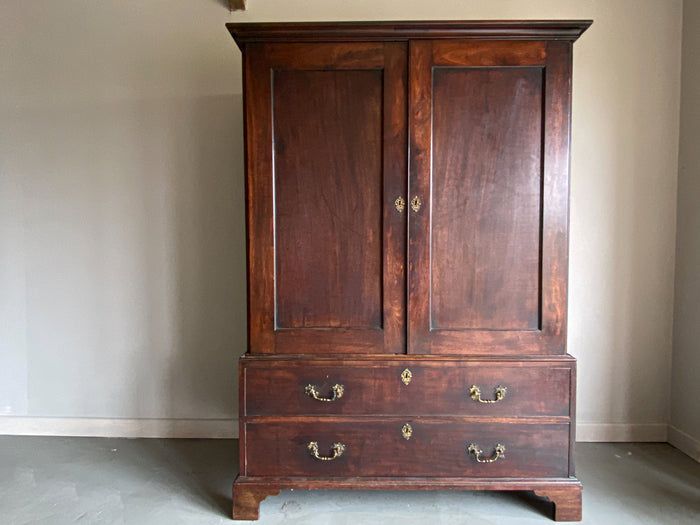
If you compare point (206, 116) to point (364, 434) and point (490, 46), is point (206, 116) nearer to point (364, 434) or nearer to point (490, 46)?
point (490, 46)

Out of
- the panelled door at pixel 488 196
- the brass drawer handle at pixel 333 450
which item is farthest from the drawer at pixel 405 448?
the panelled door at pixel 488 196

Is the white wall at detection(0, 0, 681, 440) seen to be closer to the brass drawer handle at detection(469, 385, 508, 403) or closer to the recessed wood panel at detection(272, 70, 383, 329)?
the recessed wood panel at detection(272, 70, 383, 329)

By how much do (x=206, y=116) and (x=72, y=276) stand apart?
44.1 inches

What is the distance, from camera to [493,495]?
74.6 inches

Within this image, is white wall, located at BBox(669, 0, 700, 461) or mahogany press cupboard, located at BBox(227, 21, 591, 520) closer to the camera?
mahogany press cupboard, located at BBox(227, 21, 591, 520)

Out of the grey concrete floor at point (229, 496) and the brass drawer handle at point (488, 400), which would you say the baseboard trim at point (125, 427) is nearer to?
the grey concrete floor at point (229, 496)

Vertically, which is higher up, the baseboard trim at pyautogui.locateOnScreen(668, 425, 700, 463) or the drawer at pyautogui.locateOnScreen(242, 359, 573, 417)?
the drawer at pyautogui.locateOnScreen(242, 359, 573, 417)

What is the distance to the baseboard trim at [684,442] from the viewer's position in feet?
7.06

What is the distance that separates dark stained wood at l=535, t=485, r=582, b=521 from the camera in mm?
1697

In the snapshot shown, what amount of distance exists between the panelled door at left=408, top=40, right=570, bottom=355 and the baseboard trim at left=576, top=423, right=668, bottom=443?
0.97 m

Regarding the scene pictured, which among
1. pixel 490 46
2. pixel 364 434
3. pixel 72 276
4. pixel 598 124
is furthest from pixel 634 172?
pixel 72 276

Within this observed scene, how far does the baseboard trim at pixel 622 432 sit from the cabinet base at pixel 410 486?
0.74 meters

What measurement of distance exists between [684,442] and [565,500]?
995mm

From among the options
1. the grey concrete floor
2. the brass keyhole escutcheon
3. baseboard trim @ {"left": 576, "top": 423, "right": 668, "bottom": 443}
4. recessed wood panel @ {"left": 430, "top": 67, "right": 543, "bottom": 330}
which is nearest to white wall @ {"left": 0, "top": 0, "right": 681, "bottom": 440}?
baseboard trim @ {"left": 576, "top": 423, "right": 668, "bottom": 443}
